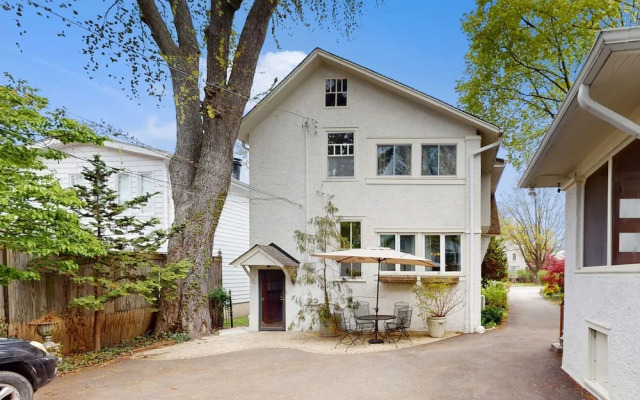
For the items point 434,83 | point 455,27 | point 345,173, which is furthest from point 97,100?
point 434,83

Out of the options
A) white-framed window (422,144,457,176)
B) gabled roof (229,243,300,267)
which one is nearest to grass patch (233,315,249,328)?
gabled roof (229,243,300,267)

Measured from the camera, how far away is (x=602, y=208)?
19.3 ft

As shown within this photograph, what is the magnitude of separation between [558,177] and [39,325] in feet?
32.9

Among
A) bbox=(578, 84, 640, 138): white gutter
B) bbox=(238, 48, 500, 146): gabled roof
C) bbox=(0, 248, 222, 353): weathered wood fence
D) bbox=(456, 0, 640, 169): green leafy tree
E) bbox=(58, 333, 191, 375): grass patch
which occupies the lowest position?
bbox=(58, 333, 191, 375): grass patch

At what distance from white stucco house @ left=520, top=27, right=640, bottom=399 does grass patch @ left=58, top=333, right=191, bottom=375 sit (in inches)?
345

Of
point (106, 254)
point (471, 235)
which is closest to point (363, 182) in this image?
point (471, 235)

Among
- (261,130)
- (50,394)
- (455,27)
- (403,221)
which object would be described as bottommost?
(50,394)

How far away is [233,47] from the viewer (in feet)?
44.8

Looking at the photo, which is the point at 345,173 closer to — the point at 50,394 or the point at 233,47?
the point at 233,47

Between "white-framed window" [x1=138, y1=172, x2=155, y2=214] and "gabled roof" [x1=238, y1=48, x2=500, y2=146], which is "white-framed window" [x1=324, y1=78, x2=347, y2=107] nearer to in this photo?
"gabled roof" [x1=238, y1=48, x2=500, y2=146]

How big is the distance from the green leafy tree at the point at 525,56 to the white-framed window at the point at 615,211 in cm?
975

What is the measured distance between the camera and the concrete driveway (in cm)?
640

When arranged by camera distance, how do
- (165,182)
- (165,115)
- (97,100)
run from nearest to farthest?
(97,100)
(165,115)
(165,182)

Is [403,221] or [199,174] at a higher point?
[199,174]
